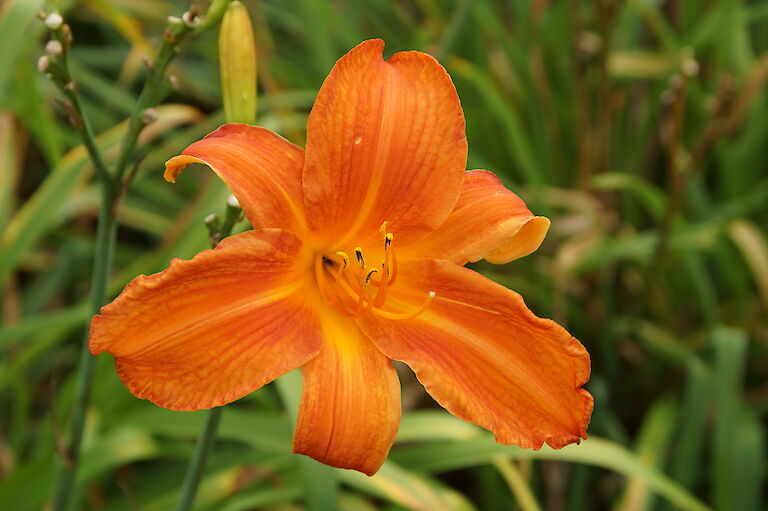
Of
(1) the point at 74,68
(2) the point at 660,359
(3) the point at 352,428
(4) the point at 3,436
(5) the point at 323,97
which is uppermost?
(5) the point at 323,97

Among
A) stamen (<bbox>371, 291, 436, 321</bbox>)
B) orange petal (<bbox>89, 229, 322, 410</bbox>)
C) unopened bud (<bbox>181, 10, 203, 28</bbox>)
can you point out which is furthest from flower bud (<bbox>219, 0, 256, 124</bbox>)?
stamen (<bbox>371, 291, 436, 321</bbox>)

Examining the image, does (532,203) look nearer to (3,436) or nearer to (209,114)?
(209,114)

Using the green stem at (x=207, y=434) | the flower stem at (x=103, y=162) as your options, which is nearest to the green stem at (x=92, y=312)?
the flower stem at (x=103, y=162)

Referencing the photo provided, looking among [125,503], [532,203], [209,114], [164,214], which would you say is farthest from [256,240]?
[209,114]

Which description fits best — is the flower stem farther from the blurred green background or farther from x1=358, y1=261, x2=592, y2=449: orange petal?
the blurred green background

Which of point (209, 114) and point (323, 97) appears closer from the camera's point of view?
point (323, 97)

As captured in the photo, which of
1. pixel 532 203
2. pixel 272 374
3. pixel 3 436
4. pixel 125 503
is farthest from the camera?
pixel 532 203

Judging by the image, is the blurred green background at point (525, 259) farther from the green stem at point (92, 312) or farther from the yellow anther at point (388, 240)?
the yellow anther at point (388, 240)

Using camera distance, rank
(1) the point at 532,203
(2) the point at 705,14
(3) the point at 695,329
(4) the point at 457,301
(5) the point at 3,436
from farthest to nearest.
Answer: (2) the point at 705,14
(3) the point at 695,329
(1) the point at 532,203
(5) the point at 3,436
(4) the point at 457,301
